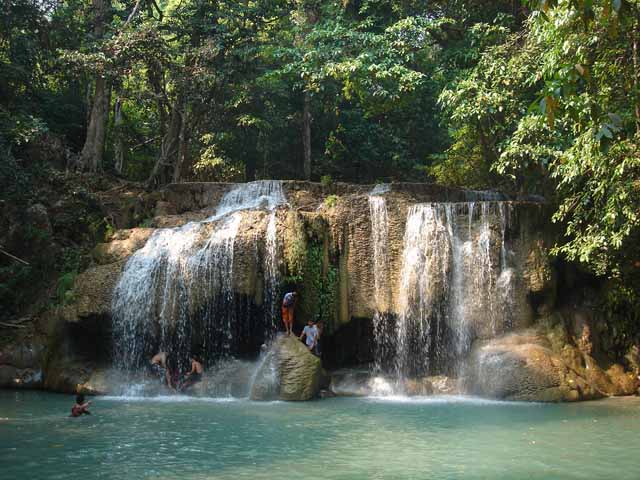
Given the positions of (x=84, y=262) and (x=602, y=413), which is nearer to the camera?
(x=602, y=413)

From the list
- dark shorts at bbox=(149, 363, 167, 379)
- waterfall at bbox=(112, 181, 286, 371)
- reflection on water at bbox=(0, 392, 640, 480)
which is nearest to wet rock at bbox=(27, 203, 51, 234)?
waterfall at bbox=(112, 181, 286, 371)

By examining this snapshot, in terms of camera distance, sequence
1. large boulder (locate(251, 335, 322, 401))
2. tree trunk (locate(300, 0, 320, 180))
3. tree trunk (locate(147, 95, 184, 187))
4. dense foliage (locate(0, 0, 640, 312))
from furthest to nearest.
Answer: tree trunk (locate(300, 0, 320, 180)) < tree trunk (locate(147, 95, 184, 187)) < large boulder (locate(251, 335, 322, 401)) < dense foliage (locate(0, 0, 640, 312))

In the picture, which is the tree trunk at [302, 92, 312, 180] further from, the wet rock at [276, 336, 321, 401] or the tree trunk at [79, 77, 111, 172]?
the wet rock at [276, 336, 321, 401]

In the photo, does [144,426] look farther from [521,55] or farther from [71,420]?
[521,55]

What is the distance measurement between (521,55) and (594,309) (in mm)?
5833

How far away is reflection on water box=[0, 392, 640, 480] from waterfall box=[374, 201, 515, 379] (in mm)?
2079

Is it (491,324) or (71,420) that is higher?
(491,324)

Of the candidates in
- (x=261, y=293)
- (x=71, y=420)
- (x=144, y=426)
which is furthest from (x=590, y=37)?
(x=71, y=420)

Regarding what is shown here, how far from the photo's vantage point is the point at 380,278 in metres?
14.3

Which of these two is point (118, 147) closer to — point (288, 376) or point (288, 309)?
point (288, 309)

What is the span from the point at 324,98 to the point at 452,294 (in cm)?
1303

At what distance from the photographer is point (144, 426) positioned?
9500 millimetres

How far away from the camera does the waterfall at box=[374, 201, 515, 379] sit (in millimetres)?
13898

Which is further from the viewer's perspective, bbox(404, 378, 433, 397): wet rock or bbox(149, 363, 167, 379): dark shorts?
bbox(149, 363, 167, 379): dark shorts
